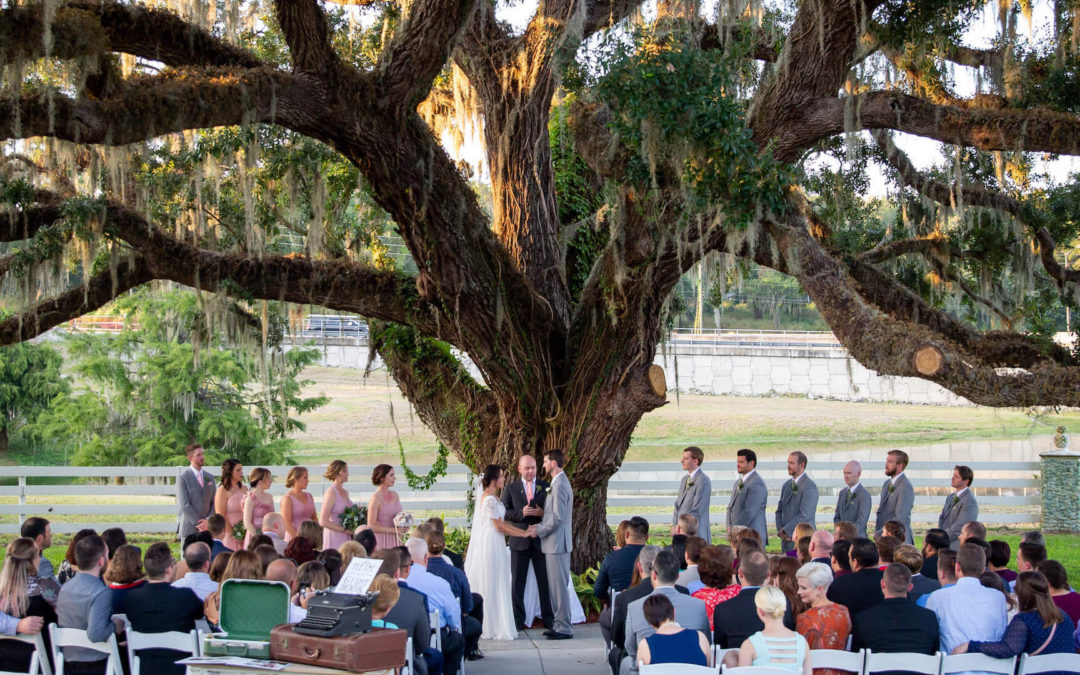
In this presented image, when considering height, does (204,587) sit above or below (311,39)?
below

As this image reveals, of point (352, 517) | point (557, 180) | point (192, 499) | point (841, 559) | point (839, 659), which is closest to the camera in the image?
point (839, 659)

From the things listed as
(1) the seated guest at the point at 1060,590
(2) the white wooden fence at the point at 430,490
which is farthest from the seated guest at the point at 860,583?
(2) the white wooden fence at the point at 430,490

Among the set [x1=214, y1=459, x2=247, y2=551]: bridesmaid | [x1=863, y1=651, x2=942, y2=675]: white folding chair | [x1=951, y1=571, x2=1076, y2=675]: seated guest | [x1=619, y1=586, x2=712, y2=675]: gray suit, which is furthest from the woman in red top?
[x1=214, y1=459, x2=247, y2=551]: bridesmaid

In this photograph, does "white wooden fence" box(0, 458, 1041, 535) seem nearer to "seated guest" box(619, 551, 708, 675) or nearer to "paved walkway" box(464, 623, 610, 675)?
"paved walkway" box(464, 623, 610, 675)

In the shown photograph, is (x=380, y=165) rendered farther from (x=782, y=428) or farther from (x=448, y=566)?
(x=782, y=428)

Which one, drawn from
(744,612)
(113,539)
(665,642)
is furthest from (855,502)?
(113,539)

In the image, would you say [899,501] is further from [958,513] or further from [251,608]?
[251,608]

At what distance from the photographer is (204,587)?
6.02 metres

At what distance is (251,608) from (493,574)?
4.09m

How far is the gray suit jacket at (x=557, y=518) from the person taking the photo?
8695 millimetres

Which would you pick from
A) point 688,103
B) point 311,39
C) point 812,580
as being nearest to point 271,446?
point 311,39

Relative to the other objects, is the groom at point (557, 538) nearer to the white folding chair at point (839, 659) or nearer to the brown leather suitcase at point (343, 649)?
the white folding chair at point (839, 659)

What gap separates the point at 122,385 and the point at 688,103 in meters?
15.7

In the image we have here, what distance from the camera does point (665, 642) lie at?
4891 millimetres
